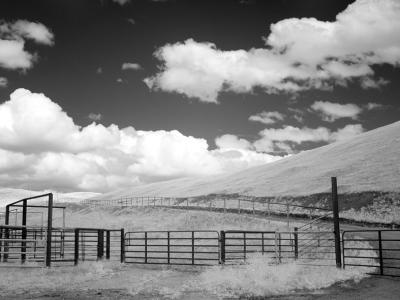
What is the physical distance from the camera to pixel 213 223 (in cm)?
3841

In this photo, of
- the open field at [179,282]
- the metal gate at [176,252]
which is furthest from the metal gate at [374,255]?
the metal gate at [176,252]

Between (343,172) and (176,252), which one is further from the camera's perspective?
(343,172)

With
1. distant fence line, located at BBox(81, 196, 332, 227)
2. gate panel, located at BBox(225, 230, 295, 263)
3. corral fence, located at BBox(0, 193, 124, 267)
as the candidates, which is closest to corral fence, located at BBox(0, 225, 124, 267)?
corral fence, located at BBox(0, 193, 124, 267)

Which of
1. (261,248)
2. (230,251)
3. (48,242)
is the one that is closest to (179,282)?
(230,251)

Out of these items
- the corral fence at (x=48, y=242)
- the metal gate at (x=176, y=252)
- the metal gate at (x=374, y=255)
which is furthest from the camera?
the metal gate at (x=176, y=252)

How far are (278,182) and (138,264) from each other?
54643mm

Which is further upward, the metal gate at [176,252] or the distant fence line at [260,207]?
the distant fence line at [260,207]

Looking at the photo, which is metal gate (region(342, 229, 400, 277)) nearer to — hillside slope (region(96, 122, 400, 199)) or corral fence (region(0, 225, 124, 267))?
corral fence (region(0, 225, 124, 267))

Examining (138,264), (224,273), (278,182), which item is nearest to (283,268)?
(224,273)

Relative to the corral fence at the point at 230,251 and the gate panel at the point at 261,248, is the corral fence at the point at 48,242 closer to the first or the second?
the corral fence at the point at 230,251

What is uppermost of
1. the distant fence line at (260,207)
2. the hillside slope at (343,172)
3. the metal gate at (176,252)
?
the hillside slope at (343,172)

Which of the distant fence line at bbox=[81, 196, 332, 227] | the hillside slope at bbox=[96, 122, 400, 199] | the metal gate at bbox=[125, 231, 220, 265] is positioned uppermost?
the hillside slope at bbox=[96, 122, 400, 199]

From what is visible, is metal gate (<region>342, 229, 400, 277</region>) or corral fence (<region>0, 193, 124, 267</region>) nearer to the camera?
metal gate (<region>342, 229, 400, 277</region>)

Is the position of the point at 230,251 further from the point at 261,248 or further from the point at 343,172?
the point at 343,172
